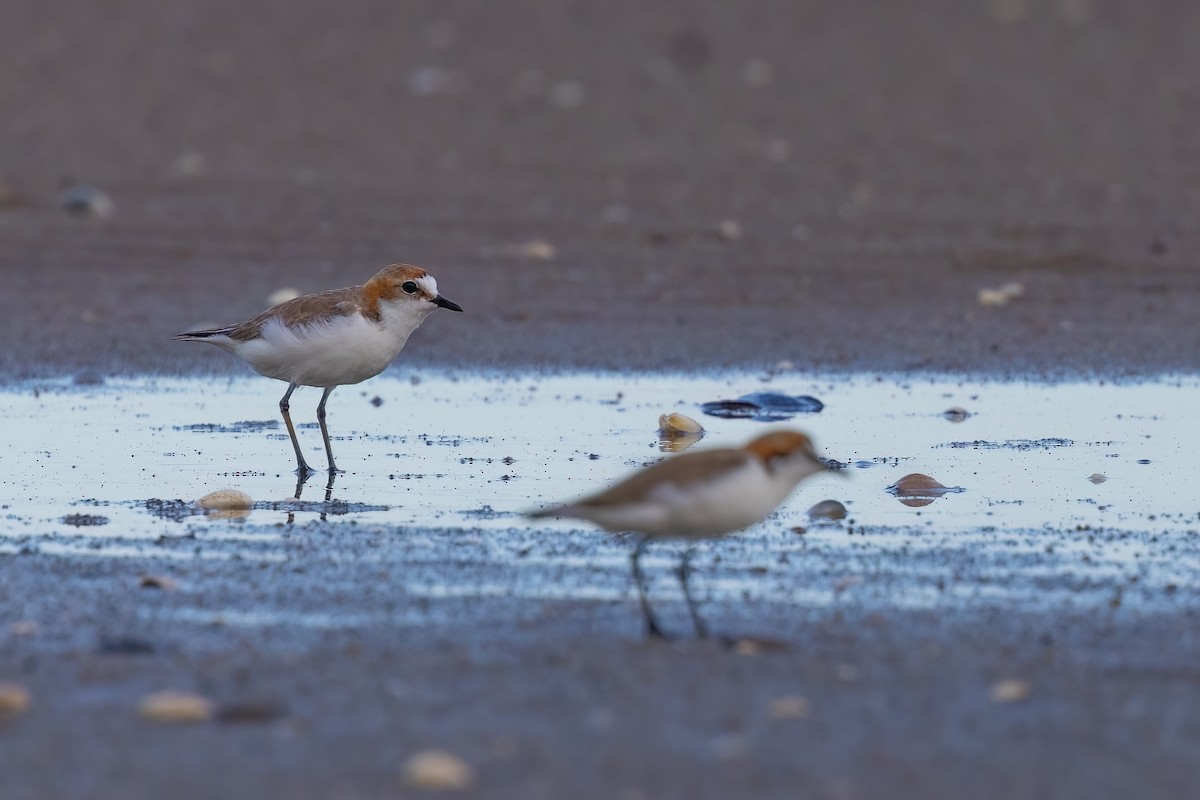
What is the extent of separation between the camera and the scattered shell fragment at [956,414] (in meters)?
9.62

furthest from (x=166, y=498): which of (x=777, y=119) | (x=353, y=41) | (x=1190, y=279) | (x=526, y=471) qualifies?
(x=353, y=41)

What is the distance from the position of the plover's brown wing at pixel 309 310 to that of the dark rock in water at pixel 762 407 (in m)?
2.00

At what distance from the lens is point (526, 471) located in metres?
8.31

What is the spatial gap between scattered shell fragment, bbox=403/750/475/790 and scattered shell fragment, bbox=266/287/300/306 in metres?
8.28

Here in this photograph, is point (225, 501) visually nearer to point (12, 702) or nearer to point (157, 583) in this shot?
point (157, 583)

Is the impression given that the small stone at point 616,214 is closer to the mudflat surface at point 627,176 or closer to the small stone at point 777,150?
the mudflat surface at point 627,176

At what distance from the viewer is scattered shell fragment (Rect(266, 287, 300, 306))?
12.5 metres

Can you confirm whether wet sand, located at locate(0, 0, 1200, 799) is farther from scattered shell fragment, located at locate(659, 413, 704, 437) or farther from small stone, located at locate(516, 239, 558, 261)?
scattered shell fragment, located at locate(659, 413, 704, 437)

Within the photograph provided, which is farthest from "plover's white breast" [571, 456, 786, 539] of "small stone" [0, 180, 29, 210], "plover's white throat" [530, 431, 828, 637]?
"small stone" [0, 180, 29, 210]

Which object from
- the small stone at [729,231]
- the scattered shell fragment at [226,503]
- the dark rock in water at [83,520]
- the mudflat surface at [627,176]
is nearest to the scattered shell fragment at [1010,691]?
the scattered shell fragment at [226,503]

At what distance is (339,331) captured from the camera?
8.54 metres

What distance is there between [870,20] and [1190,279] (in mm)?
10396

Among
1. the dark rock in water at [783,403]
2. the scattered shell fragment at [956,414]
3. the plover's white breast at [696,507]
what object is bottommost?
the plover's white breast at [696,507]

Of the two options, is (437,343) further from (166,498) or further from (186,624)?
(186,624)
